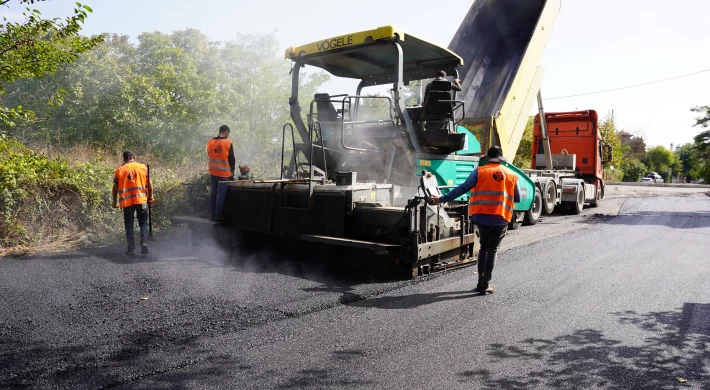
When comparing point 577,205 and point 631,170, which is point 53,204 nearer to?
point 577,205

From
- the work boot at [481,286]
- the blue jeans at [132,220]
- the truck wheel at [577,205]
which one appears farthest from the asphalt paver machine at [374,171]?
the truck wheel at [577,205]

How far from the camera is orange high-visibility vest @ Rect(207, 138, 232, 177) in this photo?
261 inches

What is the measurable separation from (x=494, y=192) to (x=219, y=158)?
376 cm

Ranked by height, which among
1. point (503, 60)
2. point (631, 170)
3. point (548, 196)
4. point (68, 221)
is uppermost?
point (503, 60)

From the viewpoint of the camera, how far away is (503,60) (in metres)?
9.72

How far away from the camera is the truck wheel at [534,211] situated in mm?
10016

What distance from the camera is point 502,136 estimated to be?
8656 mm

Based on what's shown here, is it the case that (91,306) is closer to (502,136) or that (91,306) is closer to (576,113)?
(502,136)

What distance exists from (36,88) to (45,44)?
1167 cm

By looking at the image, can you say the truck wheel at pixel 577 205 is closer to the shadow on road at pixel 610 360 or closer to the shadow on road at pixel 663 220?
the shadow on road at pixel 663 220

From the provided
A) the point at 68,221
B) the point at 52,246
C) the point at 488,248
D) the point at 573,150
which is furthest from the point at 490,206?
the point at 573,150

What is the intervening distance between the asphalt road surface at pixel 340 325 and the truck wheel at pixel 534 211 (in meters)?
3.76

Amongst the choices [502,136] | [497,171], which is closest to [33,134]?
[502,136]

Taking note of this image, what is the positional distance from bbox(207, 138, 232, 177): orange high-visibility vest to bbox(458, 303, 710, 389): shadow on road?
14.8 feet
